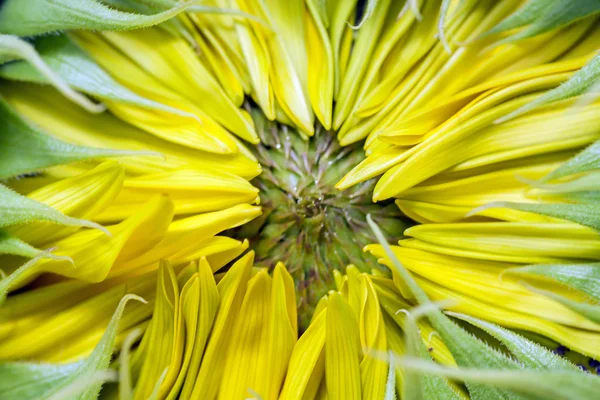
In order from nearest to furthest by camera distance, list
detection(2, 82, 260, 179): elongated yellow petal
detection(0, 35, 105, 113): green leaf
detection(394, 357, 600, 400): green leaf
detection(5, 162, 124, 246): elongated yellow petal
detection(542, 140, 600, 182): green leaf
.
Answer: detection(394, 357, 600, 400): green leaf
detection(0, 35, 105, 113): green leaf
detection(542, 140, 600, 182): green leaf
detection(5, 162, 124, 246): elongated yellow petal
detection(2, 82, 260, 179): elongated yellow petal

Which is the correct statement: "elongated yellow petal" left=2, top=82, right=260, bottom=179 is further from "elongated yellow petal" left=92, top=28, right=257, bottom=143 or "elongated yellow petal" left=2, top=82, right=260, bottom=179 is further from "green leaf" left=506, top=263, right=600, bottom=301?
"green leaf" left=506, top=263, right=600, bottom=301

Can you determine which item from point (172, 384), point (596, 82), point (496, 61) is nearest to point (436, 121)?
point (496, 61)

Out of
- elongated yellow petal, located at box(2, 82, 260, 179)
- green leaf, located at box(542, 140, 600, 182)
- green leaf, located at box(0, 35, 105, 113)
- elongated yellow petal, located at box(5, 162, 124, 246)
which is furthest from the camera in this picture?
elongated yellow petal, located at box(2, 82, 260, 179)

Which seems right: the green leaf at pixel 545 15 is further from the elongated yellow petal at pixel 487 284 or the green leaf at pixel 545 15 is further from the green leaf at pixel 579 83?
the elongated yellow petal at pixel 487 284

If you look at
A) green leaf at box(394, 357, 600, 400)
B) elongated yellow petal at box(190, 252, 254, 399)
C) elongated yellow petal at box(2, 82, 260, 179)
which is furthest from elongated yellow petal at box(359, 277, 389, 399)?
green leaf at box(394, 357, 600, 400)

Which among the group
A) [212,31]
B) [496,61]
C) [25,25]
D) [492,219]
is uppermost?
[25,25]

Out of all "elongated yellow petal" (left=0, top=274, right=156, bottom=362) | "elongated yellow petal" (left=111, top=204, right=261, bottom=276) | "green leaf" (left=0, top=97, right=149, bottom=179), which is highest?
"green leaf" (left=0, top=97, right=149, bottom=179)

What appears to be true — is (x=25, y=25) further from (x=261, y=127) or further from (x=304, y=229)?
(x=304, y=229)

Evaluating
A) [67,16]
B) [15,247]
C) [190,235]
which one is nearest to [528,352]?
[190,235]
